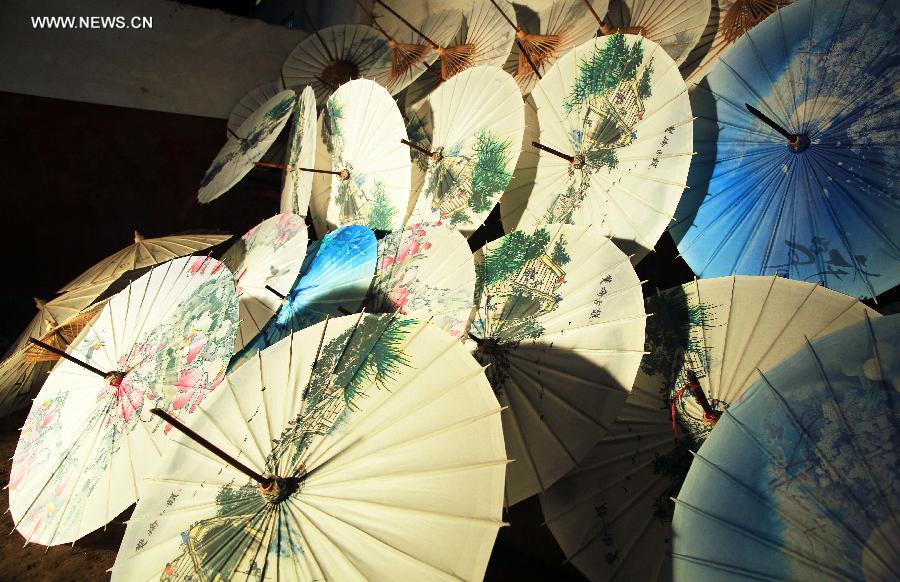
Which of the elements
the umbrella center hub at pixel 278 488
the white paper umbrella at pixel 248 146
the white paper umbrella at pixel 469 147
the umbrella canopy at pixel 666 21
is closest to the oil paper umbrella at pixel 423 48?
the white paper umbrella at pixel 248 146

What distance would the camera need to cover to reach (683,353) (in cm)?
224

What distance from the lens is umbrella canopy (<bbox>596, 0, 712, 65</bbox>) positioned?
11.0ft

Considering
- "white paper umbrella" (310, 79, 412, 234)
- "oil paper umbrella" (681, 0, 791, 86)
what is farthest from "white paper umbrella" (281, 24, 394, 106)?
"oil paper umbrella" (681, 0, 791, 86)

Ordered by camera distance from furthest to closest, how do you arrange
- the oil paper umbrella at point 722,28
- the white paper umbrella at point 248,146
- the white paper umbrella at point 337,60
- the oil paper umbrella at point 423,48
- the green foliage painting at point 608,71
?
the white paper umbrella at point 337,60
the oil paper umbrella at point 423,48
the white paper umbrella at point 248,146
the oil paper umbrella at point 722,28
the green foliage painting at point 608,71

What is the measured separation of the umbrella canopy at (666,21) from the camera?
337 centimetres

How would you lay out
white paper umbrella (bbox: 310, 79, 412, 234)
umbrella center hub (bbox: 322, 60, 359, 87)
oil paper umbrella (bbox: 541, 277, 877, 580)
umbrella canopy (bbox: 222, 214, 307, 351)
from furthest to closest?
umbrella center hub (bbox: 322, 60, 359, 87) → white paper umbrella (bbox: 310, 79, 412, 234) → umbrella canopy (bbox: 222, 214, 307, 351) → oil paper umbrella (bbox: 541, 277, 877, 580)

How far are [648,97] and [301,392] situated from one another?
2158 millimetres

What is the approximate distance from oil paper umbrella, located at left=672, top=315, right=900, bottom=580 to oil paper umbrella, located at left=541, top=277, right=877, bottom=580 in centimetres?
41

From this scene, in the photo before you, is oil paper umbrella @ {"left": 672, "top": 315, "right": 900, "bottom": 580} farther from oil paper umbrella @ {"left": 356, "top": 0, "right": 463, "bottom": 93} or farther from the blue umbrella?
oil paper umbrella @ {"left": 356, "top": 0, "right": 463, "bottom": 93}

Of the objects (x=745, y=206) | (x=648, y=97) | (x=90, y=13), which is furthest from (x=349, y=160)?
(x=90, y=13)

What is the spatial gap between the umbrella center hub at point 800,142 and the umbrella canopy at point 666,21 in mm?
1209

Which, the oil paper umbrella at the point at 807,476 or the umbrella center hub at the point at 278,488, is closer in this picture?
the oil paper umbrella at the point at 807,476

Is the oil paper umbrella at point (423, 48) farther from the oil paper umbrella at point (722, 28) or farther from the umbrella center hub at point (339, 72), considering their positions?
the oil paper umbrella at point (722, 28)

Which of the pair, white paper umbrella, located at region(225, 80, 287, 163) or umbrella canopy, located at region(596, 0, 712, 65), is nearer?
umbrella canopy, located at region(596, 0, 712, 65)
